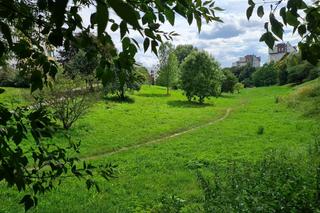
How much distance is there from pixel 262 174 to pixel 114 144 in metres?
13.9

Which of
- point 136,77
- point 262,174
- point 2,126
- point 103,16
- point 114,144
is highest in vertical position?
point 103,16

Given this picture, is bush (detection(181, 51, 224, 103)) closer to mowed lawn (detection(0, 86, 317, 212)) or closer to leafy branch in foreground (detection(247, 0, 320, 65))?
mowed lawn (detection(0, 86, 317, 212))

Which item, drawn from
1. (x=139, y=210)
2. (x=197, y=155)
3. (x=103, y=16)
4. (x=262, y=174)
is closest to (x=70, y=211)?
(x=139, y=210)

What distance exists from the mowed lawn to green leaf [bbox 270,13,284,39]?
5.92ft

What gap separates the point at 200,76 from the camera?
47.2m

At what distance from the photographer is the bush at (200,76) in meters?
47.3

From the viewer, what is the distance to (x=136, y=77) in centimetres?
262

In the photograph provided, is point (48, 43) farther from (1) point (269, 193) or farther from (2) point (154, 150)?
(2) point (154, 150)

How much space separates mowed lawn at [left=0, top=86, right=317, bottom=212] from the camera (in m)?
11.0

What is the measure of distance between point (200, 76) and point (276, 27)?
4558 cm

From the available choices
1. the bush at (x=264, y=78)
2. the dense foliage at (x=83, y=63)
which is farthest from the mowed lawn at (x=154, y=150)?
the bush at (x=264, y=78)

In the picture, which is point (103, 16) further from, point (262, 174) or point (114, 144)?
point (114, 144)

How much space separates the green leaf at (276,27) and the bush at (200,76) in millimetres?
45079

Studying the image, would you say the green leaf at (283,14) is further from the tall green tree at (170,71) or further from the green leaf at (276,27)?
the tall green tree at (170,71)
